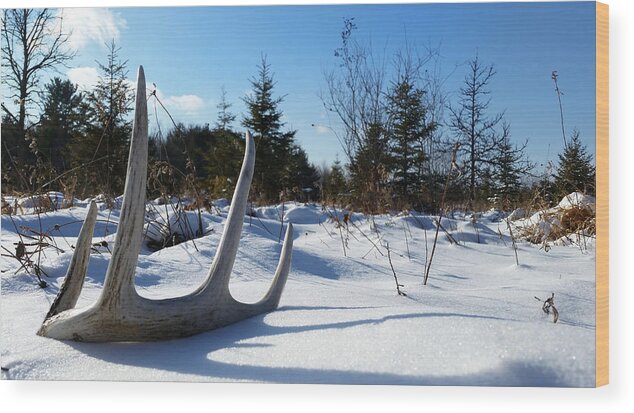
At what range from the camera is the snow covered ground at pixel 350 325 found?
1457mm

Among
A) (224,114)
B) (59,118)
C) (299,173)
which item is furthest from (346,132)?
(59,118)

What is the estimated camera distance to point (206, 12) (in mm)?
2270

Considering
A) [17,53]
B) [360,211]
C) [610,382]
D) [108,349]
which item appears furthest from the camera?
[360,211]

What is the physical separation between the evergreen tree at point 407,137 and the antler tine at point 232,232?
4.43ft

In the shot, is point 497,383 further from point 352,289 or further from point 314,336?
point 352,289

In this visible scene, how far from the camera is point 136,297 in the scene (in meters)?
1.45

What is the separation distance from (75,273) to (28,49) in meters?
1.42

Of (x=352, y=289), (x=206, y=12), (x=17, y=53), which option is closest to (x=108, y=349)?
(x=352, y=289)

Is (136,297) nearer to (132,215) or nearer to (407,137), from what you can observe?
(132,215)

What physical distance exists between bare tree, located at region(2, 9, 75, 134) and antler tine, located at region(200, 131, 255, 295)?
137 centimetres

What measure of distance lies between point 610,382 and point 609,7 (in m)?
1.46

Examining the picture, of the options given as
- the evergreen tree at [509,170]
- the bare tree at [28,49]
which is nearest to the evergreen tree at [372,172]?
the evergreen tree at [509,170]

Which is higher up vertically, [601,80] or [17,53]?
[17,53]

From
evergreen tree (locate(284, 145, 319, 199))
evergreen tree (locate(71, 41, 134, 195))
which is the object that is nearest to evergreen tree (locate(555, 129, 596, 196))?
evergreen tree (locate(284, 145, 319, 199))
